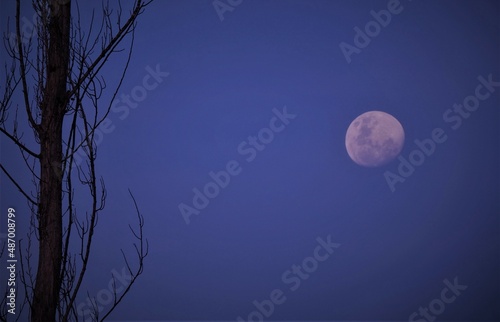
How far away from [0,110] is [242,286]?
42951mm

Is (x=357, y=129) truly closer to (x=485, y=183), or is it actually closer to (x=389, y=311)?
(x=389, y=311)

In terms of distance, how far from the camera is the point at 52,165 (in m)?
1.76

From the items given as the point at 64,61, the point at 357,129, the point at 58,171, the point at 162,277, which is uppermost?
the point at 162,277

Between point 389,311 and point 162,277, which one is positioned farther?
point 389,311

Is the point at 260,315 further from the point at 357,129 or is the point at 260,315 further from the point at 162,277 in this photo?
the point at 357,129

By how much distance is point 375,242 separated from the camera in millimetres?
52031

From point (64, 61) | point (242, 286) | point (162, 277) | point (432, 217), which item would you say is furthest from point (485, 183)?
point (64, 61)

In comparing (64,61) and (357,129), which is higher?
(357,129)

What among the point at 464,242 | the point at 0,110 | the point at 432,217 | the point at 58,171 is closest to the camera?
the point at 58,171

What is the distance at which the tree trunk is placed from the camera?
1.71 meters

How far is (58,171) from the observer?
1.75 m

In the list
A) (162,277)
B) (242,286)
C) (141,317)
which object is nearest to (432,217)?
(242,286)

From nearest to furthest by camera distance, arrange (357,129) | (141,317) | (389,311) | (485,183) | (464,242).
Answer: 1. (357,129)
2. (141,317)
3. (389,311)
4. (464,242)
5. (485,183)

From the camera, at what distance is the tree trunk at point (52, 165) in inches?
67.4
